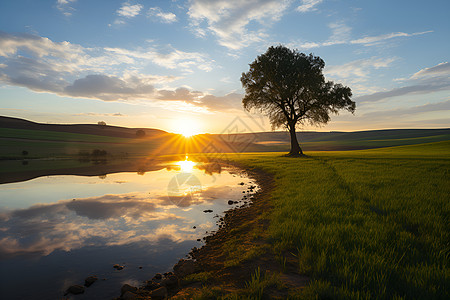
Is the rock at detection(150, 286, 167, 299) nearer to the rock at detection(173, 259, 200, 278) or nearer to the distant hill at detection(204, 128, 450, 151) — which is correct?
the rock at detection(173, 259, 200, 278)

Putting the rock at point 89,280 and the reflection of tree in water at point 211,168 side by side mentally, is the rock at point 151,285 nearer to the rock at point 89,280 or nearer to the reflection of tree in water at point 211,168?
the rock at point 89,280

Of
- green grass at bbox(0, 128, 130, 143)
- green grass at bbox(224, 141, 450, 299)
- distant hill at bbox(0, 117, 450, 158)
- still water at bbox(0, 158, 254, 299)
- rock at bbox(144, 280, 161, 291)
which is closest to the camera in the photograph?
green grass at bbox(224, 141, 450, 299)

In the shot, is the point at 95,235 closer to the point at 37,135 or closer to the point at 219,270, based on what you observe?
the point at 219,270

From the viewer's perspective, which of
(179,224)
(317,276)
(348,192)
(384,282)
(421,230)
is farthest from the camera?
(348,192)

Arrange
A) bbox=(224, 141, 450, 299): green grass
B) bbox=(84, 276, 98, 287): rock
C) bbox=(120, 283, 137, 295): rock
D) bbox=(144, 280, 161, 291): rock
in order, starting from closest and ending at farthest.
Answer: bbox=(224, 141, 450, 299): green grass < bbox=(120, 283, 137, 295): rock < bbox=(144, 280, 161, 291): rock < bbox=(84, 276, 98, 287): rock

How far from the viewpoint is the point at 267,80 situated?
1379 inches

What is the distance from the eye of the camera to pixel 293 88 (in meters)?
34.1

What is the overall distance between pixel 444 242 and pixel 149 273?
7701mm

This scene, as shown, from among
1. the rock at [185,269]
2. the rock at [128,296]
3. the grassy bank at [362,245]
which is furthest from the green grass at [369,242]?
the rock at [128,296]

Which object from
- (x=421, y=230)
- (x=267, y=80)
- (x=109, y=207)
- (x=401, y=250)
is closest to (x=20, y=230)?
(x=109, y=207)

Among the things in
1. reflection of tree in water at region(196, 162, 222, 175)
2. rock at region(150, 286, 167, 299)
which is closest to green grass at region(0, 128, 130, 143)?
reflection of tree in water at region(196, 162, 222, 175)

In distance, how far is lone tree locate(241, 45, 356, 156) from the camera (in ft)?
109

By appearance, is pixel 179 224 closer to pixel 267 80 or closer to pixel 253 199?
pixel 253 199

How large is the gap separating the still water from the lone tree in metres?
25.9
